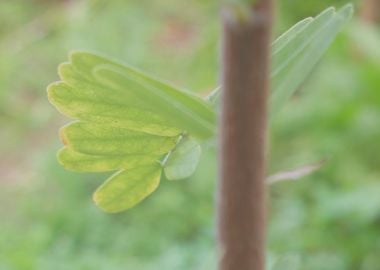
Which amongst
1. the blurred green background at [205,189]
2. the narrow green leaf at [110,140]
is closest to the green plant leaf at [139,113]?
the narrow green leaf at [110,140]

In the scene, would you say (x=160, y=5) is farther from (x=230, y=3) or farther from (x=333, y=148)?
(x=230, y=3)

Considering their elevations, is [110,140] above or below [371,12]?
below

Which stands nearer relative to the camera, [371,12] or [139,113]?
[139,113]

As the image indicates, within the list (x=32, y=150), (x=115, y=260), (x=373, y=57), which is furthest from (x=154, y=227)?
(x=32, y=150)

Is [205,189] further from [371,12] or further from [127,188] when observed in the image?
[127,188]

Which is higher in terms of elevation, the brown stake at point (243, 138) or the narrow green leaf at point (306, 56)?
the narrow green leaf at point (306, 56)

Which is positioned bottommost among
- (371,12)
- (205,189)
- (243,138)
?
(243,138)

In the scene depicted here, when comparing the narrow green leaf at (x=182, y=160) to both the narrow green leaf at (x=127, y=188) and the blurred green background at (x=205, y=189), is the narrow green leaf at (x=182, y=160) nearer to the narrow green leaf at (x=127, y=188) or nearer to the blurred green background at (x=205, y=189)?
the narrow green leaf at (x=127, y=188)

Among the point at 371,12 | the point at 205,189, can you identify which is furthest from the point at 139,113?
the point at 371,12
